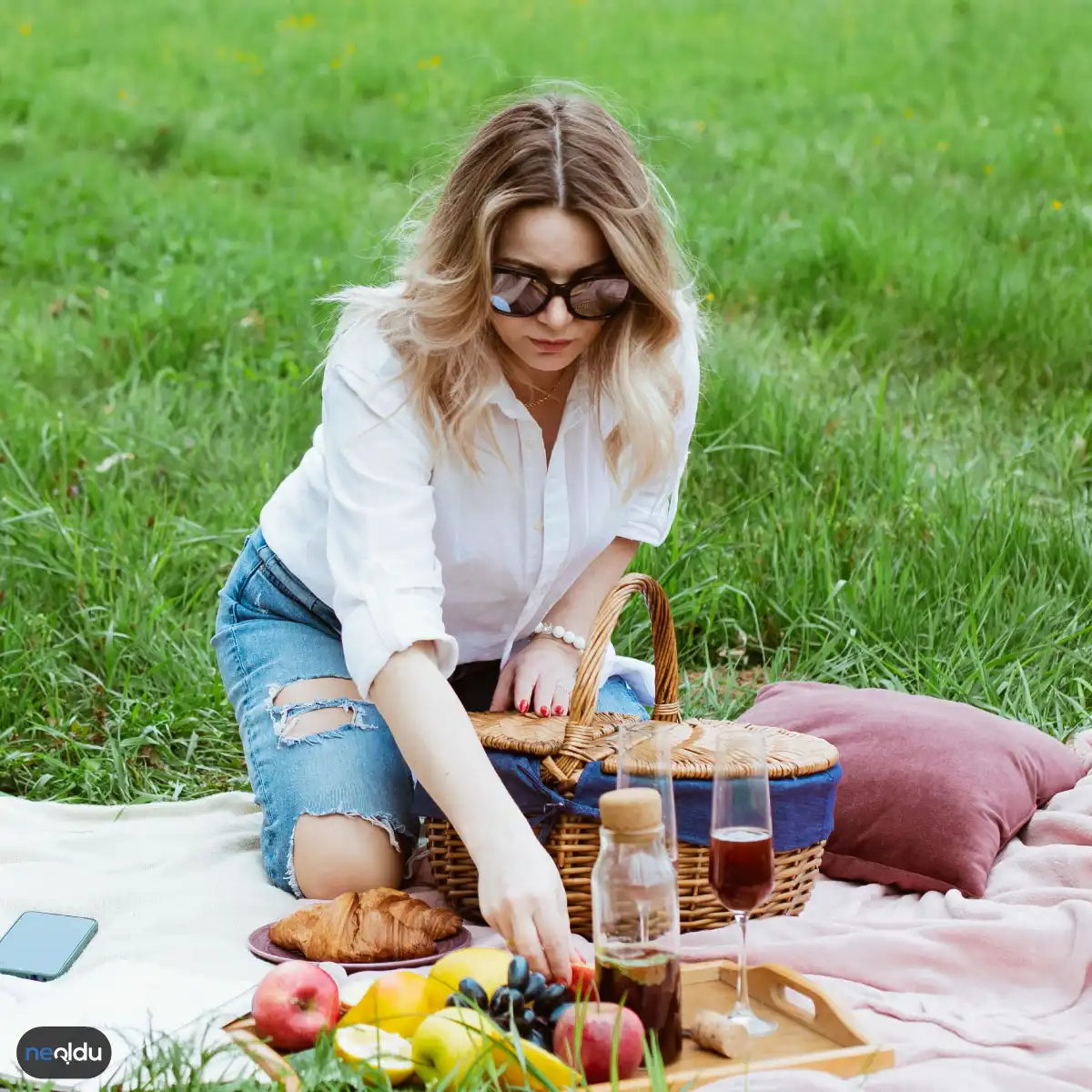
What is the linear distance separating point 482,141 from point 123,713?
190cm

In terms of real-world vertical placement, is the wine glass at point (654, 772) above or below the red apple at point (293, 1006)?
above

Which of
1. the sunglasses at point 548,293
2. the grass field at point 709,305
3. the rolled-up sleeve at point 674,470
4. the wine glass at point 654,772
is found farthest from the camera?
the grass field at point 709,305

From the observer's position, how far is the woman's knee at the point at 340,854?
2895 millimetres

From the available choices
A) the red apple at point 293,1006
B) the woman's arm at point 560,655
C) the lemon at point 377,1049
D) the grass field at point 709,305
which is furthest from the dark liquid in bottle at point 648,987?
the grass field at point 709,305

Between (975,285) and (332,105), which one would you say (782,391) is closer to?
(975,285)

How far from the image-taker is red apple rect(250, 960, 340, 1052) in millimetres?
2113

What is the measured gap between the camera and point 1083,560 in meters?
4.29

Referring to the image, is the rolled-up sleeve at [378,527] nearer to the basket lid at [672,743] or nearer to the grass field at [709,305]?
the basket lid at [672,743]

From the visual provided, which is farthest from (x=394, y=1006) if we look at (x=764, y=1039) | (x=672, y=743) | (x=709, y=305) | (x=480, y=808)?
(x=709, y=305)

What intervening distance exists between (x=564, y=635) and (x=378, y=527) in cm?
61

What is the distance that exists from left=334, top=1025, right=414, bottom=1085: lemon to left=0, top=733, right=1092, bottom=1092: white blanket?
14 cm

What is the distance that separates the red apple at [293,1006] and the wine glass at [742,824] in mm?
592

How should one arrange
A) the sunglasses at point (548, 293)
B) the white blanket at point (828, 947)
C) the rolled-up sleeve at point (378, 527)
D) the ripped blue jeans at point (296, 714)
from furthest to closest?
the ripped blue jeans at point (296, 714)
the sunglasses at point (548, 293)
the rolled-up sleeve at point (378, 527)
the white blanket at point (828, 947)

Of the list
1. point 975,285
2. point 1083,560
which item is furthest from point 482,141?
point 975,285
